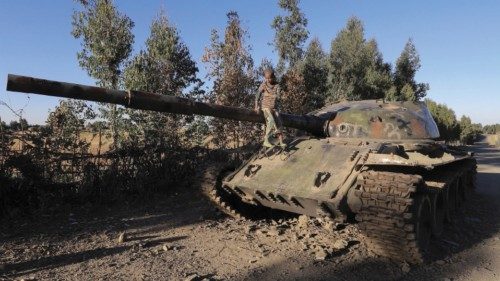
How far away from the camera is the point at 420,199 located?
5512 mm

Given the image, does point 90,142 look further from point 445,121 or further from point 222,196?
point 445,121

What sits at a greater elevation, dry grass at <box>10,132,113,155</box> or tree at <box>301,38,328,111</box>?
tree at <box>301,38,328,111</box>

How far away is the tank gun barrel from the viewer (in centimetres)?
433

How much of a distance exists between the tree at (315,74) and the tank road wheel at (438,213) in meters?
17.3

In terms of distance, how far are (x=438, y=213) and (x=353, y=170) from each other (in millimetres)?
1898

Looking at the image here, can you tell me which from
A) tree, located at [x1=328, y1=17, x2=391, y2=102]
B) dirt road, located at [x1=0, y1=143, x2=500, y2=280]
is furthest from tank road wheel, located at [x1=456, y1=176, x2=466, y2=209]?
tree, located at [x1=328, y1=17, x2=391, y2=102]

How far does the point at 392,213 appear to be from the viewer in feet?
16.9

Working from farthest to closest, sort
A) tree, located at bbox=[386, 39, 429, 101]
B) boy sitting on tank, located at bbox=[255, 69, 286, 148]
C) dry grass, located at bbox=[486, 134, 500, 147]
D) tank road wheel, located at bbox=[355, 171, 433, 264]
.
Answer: dry grass, located at bbox=[486, 134, 500, 147]
tree, located at bbox=[386, 39, 429, 101]
boy sitting on tank, located at bbox=[255, 69, 286, 148]
tank road wheel, located at bbox=[355, 171, 433, 264]

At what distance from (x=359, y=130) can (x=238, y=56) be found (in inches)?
326

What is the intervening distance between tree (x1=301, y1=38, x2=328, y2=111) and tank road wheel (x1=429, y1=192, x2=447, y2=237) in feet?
56.6

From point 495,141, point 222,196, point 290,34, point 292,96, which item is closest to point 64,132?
point 222,196

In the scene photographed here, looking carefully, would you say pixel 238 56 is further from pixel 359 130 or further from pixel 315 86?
pixel 315 86

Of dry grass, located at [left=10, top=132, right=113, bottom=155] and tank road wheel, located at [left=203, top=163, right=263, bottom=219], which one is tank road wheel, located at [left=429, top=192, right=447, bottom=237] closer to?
tank road wheel, located at [left=203, top=163, right=263, bottom=219]

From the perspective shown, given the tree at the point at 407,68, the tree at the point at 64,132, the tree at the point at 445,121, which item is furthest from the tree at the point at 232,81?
the tree at the point at 445,121
